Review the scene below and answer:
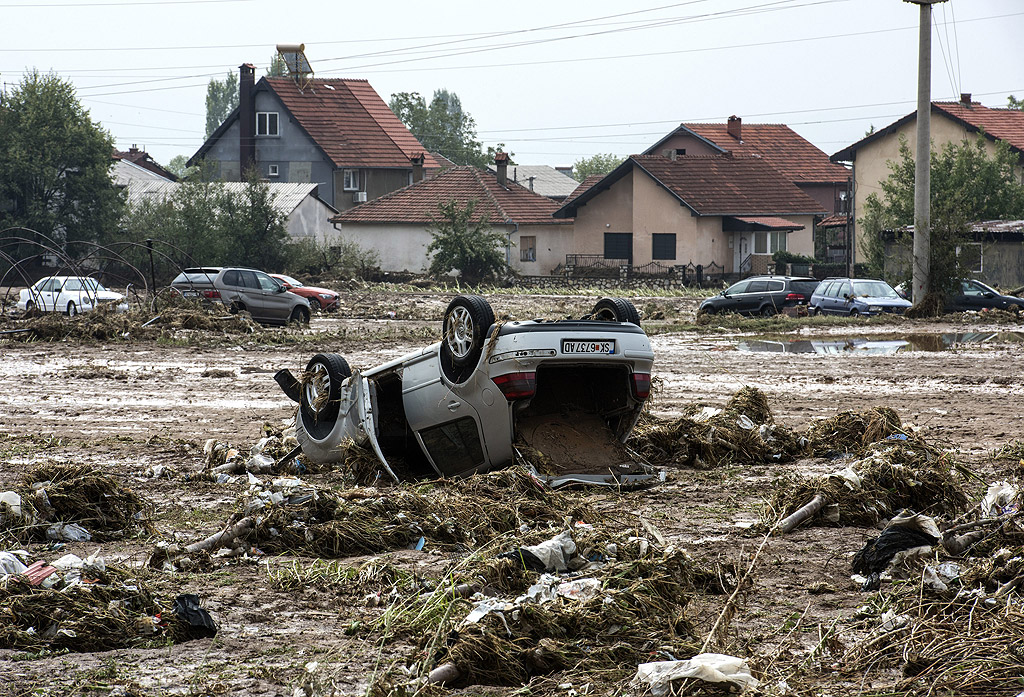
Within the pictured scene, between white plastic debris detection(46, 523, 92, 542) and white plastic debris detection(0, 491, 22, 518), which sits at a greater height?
white plastic debris detection(0, 491, 22, 518)

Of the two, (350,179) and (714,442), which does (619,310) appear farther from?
(350,179)

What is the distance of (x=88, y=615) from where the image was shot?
5.46 meters

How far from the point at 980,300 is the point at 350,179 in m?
45.6

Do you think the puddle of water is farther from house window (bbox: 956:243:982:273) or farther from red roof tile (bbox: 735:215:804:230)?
red roof tile (bbox: 735:215:804:230)

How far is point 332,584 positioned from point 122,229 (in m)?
56.3

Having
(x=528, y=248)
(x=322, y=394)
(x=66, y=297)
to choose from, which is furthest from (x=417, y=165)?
(x=322, y=394)

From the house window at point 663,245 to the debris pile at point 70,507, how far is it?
51155mm

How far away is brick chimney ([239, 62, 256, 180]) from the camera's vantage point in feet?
230

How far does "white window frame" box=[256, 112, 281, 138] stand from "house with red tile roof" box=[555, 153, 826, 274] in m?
22.6

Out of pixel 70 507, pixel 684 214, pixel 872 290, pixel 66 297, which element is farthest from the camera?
pixel 684 214

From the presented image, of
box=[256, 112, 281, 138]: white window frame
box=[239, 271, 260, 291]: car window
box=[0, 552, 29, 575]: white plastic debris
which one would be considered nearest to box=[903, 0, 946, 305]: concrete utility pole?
box=[239, 271, 260, 291]: car window

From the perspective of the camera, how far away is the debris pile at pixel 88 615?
5.30 metres

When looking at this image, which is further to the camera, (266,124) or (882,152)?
(266,124)

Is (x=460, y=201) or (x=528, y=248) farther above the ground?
(x=460, y=201)
